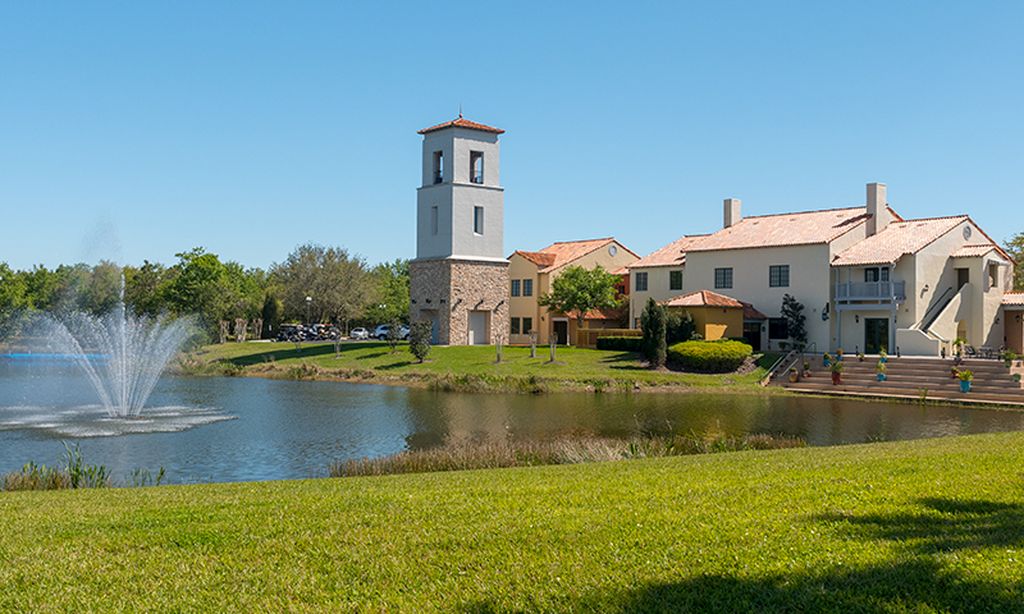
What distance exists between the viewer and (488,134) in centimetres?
5684

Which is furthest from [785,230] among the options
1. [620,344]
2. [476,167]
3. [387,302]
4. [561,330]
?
[387,302]

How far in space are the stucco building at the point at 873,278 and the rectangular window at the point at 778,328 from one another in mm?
53

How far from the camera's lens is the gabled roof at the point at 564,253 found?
61188 millimetres

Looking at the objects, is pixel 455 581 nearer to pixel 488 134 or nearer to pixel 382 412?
pixel 382 412

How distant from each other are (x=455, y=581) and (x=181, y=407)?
2675 cm

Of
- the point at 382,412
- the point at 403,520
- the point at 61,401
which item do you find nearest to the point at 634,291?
the point at 382,412

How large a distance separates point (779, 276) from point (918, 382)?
12682mm

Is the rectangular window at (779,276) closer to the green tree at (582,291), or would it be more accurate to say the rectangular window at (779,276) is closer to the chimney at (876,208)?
the chimney at (876,208)

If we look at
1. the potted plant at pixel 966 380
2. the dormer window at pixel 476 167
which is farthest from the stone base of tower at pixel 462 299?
the potted plant at pixel 966 380

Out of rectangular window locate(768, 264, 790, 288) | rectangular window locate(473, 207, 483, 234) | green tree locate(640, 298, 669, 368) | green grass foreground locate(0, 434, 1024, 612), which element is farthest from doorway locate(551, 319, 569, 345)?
green grass foreground locate(0, 434, 1024, 612)

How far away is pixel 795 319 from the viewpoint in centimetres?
4659

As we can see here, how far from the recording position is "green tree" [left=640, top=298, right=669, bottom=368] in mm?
43125

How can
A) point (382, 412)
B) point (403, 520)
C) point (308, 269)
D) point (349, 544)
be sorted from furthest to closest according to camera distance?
point (308, 269) → point (382, 412) → point (403, 520) → point (349, 544)

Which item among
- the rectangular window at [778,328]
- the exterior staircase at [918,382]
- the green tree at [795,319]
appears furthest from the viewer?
the rectangular window at [778,328]
